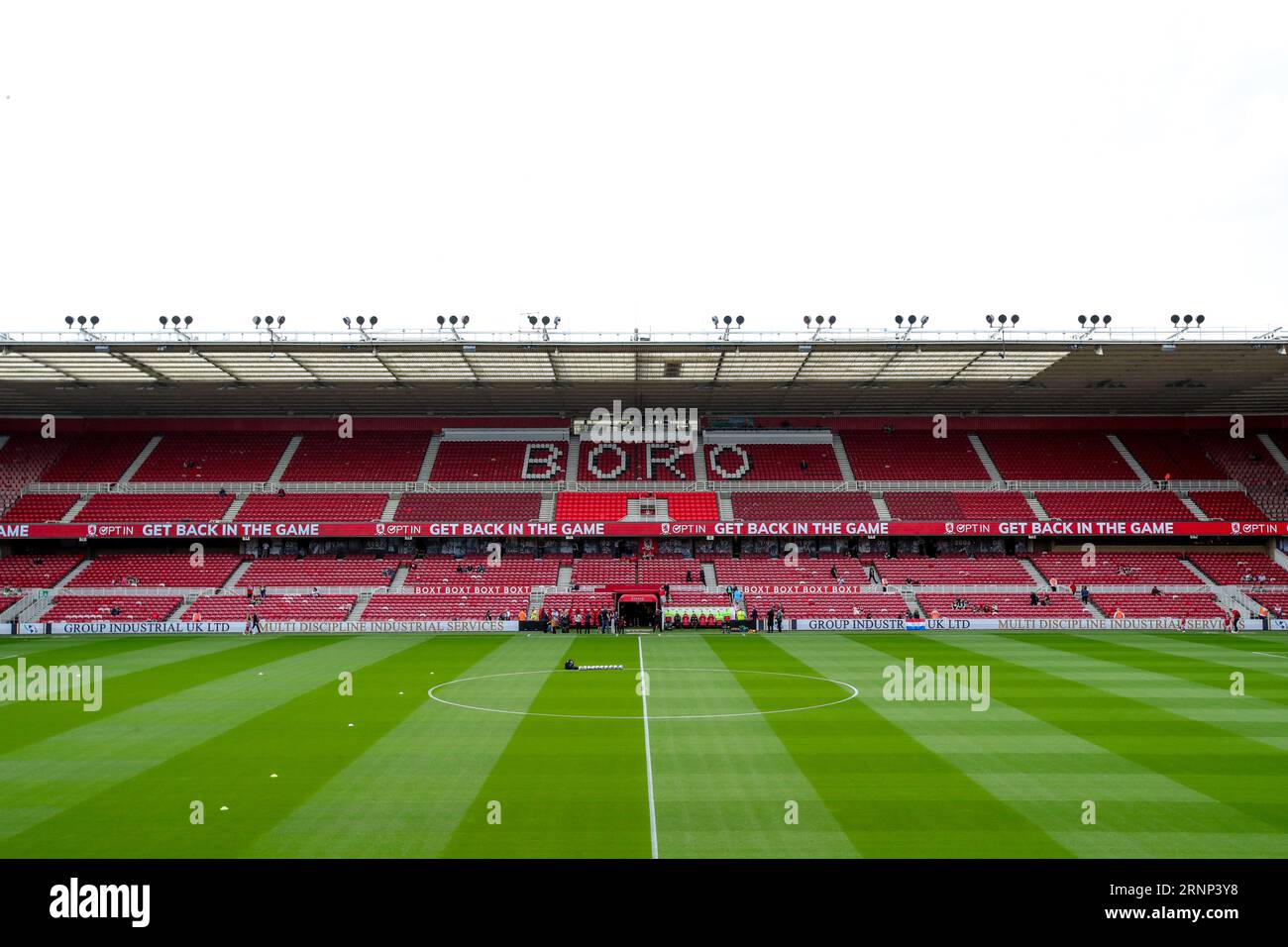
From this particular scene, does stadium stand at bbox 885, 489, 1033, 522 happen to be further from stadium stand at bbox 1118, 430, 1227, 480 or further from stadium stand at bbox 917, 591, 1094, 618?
stadium stand at bbox 1118, 430, 1227, 480

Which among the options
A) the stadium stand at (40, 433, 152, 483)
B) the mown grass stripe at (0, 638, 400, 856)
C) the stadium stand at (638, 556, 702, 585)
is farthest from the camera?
the stadium stand at (40, 433, 152, 483)

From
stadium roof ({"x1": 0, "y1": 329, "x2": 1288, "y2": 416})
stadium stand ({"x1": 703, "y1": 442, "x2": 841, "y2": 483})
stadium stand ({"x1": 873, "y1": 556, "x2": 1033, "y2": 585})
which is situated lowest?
stadium stand ({"x1": 873, "y1": 556, "x2": 1033, "y2": 585})

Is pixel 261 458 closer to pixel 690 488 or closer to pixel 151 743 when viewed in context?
pixel 690 488

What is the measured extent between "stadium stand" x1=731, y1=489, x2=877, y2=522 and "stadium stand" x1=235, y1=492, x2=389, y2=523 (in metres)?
23.5

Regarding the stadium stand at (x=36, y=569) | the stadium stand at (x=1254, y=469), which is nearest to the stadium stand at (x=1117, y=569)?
the stadium stand at (x=1254, y=469)

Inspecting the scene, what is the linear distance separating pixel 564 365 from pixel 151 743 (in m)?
32.6

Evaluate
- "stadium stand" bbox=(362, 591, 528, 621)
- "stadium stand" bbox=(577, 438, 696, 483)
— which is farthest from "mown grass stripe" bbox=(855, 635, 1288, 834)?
"stadium stand" bbox=(577, 438, 696, 483)

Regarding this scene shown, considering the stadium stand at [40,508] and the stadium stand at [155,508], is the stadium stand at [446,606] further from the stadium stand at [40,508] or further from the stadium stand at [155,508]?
the stadium stand at [40,508]

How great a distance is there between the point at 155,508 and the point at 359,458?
42.4ft

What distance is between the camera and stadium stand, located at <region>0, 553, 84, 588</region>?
163 ft

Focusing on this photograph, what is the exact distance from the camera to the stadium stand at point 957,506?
5412 cm

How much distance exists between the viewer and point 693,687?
87.8ft

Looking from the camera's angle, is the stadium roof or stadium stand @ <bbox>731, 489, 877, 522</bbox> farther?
stadium stand @ <bbox>731, 489, 877, 522</bbox>

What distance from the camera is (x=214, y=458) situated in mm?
59719
